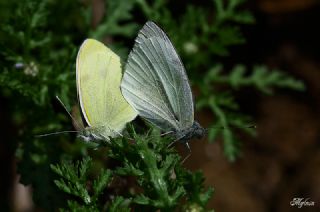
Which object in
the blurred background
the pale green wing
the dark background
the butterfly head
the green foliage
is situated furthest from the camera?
the dark background

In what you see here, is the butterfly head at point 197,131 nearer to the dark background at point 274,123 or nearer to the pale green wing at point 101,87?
the pale green wing at point 101,87

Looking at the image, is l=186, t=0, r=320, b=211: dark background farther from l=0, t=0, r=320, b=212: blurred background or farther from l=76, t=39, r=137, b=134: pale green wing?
l=76, t=39, r=137, b=134: pale green wing

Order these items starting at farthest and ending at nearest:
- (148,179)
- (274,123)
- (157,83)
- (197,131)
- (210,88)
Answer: (274,123)
(210,88)
(157,83)
(197,131)
(148,179)

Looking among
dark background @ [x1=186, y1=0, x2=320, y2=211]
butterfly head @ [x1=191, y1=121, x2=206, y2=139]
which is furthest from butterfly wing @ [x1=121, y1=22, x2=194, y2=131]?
dark background @ [x1=186, y1=0, x2=320, y2=211]

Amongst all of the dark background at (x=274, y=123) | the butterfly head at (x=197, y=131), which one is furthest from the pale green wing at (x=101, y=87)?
the dark background at (x=274, y=123)

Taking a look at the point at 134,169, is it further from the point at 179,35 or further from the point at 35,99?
the point at 179,35

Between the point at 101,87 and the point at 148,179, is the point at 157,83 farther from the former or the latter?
the point at 148,179

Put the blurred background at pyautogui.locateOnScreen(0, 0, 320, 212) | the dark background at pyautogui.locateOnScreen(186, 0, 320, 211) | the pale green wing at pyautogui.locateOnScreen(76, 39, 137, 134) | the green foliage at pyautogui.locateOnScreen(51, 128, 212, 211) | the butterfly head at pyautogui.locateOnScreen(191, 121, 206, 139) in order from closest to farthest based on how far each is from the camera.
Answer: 1. the green foliage at pyautogui.locateOnScreen(51, 128, 212, 211)
2. the butterfly head at pyautogui.locateOnScreen(191, 121, 206, 139)
3. the pale green wing at pyautogui.locateOnScreen(76, 39, 137, 134)
4. the blurred background at pyautogui.locateOnScreen(0, 0, 320, 212)
5. the dark background at pyautogui.locateOnScreen(186, 0, 320, 211)

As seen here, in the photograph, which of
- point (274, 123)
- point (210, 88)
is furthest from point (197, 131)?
point (274, 123)

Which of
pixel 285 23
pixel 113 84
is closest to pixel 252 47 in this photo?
pixel 285 23
